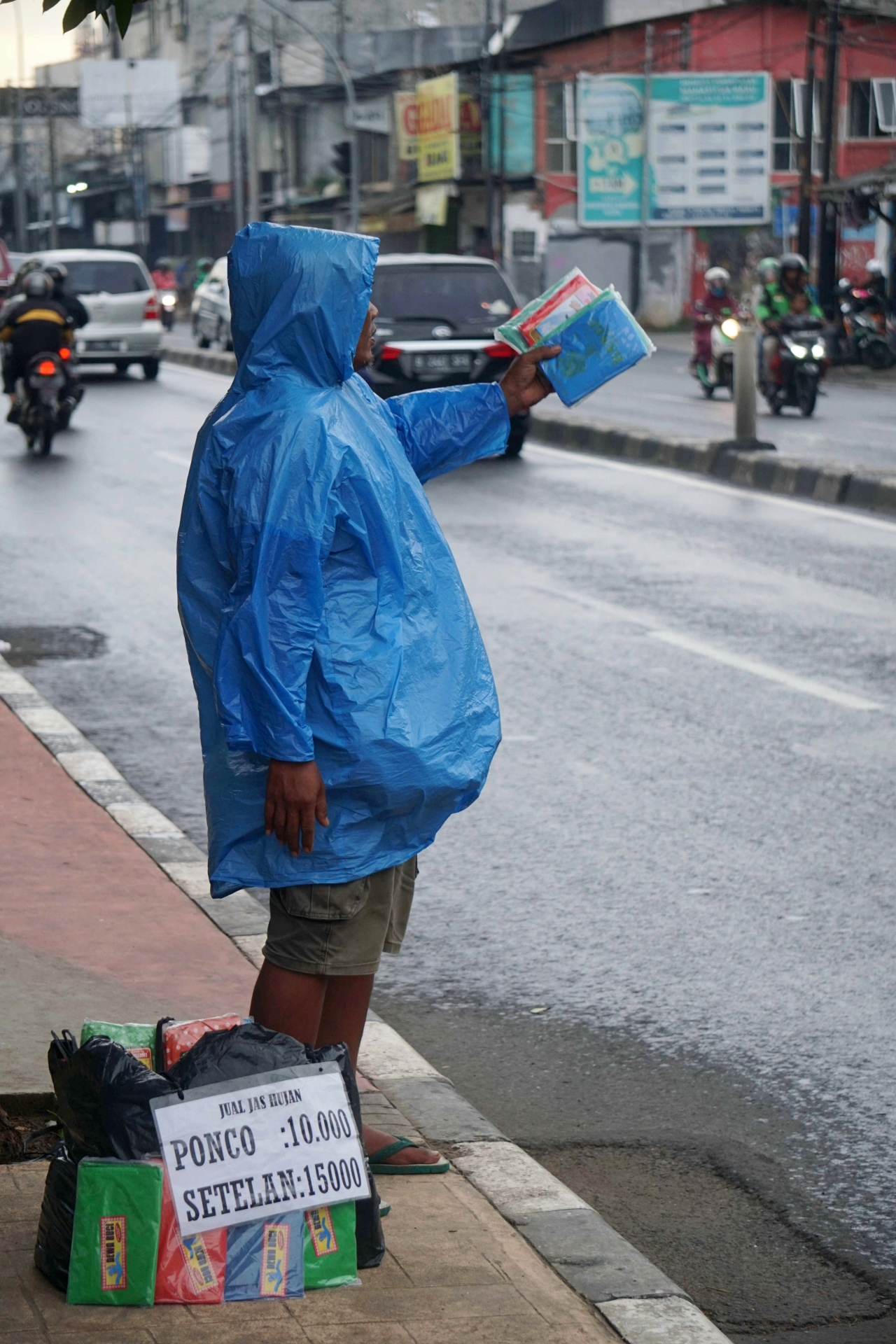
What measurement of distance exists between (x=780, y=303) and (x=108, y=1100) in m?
18.0

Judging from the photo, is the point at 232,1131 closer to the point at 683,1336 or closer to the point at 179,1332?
the point at 179,1332

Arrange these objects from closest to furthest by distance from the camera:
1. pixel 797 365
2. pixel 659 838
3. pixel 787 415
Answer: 1. pixel 659 838
2. pixel 797 365
3. pixel 787 415

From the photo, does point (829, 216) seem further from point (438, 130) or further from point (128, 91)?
point (128, 91)

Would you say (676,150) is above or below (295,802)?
above

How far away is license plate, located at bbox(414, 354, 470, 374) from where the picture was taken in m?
17.5

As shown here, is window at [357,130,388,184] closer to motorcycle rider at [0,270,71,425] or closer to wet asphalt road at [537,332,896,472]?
wet asphalt road at [537,332,896,472]

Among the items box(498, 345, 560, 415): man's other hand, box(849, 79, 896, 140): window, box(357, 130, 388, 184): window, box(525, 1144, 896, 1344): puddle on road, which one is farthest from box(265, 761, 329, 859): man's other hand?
box(357, 130, 388, 184): window

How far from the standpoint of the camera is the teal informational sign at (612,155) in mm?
40375

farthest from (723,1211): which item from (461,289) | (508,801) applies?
(461,289)

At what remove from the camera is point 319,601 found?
10.00 feet

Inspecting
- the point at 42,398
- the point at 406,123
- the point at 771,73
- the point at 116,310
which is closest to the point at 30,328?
the point at 42,398

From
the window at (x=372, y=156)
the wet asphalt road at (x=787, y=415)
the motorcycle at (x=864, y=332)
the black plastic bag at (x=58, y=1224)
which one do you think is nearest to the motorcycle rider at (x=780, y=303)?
the wet asphalt road at (x=787, y=415)

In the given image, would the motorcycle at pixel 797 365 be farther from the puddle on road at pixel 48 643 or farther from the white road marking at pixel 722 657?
the puddle on road at pixel 48 643

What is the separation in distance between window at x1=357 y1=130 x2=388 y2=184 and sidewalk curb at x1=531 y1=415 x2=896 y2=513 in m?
42.3
